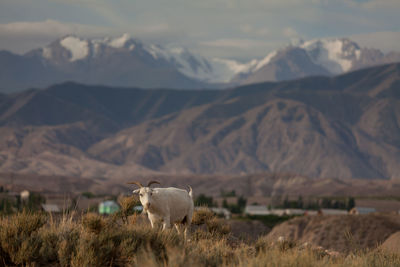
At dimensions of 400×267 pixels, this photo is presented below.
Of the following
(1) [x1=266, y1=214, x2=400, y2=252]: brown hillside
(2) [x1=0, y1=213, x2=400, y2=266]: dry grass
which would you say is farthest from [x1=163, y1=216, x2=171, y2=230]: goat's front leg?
(1) [x1=266, y1=214, x2=400, y2=252]: brown hillside

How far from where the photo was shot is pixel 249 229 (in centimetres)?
11094

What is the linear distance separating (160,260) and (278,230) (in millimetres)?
85392

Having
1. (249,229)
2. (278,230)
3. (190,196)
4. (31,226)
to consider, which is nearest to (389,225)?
(278,230)

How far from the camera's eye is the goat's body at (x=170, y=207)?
18.0 meters

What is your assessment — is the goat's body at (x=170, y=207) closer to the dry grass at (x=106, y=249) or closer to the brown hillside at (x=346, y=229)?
the dry grass at (x=106, y=249)

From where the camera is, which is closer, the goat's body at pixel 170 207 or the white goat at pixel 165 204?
the white goat at pixel 165 204

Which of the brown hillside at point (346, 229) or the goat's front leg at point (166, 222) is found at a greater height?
the goat's front leg at point (166, 222)


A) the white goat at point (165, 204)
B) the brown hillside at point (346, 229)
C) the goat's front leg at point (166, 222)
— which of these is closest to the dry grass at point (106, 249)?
the white goat at point (165, 204)

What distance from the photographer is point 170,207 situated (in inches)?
728

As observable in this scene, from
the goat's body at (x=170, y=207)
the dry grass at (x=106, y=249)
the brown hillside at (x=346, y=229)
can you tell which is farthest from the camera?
the brown hillside at (x=346, y=229)

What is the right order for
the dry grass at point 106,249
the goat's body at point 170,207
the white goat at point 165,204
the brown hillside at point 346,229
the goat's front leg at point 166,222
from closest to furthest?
the dry grass at point 106,249
the white goat at point 165,204
the goat's front leg at point 166,222
the goat's body at point 170,207
the brown hillside at point 346,229

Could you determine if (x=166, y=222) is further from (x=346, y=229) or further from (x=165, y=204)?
(x=346, y=229)

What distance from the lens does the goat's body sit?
18031 millimetres

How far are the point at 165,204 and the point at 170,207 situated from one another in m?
0.38
